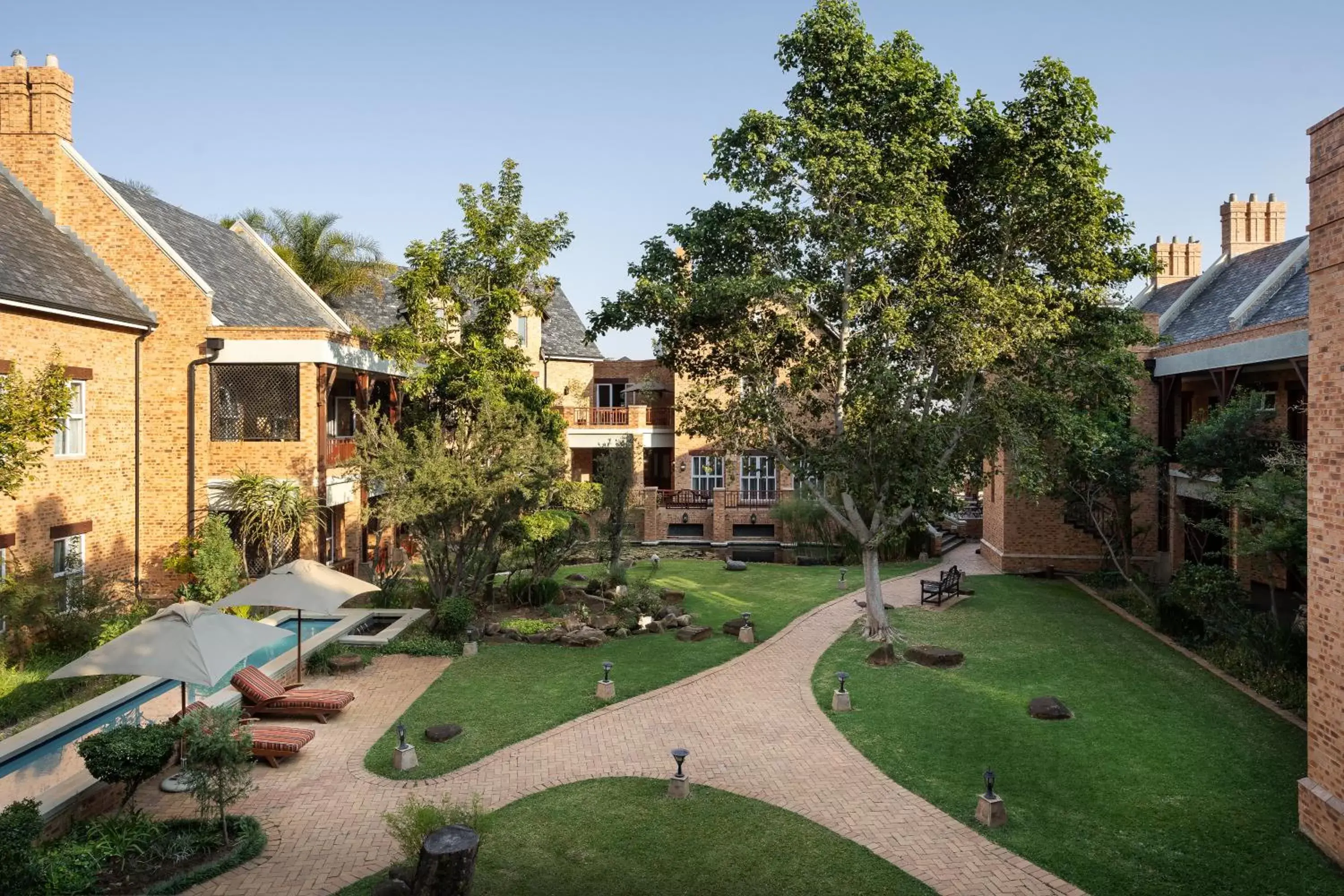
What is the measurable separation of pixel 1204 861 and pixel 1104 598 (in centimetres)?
1528

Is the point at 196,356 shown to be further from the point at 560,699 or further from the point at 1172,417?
the point at 1172,417

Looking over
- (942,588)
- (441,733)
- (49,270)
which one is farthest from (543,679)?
(49,270)

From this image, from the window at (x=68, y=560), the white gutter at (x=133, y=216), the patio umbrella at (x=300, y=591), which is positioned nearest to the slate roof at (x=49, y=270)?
the white gutter at (x=133, y=216)

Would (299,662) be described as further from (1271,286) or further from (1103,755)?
(1271,286)

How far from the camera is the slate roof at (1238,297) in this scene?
22.8 metres

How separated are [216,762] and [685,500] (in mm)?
26596

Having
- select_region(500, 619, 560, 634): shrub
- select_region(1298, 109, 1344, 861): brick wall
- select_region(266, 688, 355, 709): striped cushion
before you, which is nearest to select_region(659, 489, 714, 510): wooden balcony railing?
select_region(500, 619, 560, 634): shrub

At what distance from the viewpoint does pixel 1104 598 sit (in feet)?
75.7

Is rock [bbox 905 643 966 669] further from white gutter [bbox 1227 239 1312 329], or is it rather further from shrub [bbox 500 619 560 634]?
white gutter [bbox 1227 239 1312 329]

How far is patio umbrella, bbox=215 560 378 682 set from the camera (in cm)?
1398

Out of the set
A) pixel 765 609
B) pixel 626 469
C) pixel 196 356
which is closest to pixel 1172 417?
pixel 765 609

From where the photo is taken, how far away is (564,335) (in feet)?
128

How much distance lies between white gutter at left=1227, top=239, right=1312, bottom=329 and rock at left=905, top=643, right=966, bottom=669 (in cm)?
1447

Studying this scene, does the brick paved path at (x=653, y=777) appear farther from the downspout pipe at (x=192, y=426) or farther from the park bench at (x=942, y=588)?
the downspout pipe at (x=192, y=426)
